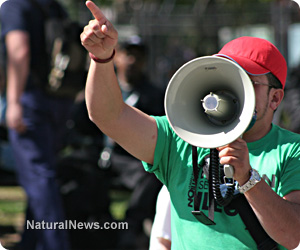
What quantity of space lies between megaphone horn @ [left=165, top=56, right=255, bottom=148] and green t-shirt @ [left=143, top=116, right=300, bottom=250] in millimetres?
132

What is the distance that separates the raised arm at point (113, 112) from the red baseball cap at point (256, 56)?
0.37m

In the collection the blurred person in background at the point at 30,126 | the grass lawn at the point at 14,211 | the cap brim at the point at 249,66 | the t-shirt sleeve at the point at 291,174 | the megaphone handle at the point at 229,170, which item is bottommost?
the grass lawn at the point at 14,211

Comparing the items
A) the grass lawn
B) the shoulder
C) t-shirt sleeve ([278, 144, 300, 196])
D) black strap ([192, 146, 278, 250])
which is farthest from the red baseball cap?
the grass lawn

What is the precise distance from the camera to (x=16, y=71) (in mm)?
4426

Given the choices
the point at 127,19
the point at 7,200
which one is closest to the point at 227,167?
the point at 7,200

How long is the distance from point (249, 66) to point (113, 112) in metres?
0.49

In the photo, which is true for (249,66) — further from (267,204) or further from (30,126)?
(30,126)

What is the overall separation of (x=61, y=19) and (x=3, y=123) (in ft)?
4.52

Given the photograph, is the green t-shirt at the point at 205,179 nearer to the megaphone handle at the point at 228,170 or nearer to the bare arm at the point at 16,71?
the megaphone handle at the point at 228,170

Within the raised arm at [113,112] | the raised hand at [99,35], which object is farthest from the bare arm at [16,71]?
the raised hand at [99,35]

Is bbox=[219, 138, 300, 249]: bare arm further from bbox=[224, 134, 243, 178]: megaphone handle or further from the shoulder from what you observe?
the shoulder

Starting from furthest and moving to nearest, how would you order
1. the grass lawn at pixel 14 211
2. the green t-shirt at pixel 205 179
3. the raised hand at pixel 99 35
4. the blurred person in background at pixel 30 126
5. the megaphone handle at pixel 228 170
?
the grass lawn at pixel 14 211
the blurred person in background at pixel 30 126
the green t-shirt at pixel 205 179
the raised hand at pixel 99 35
the megaphone handle at pixel 228 170

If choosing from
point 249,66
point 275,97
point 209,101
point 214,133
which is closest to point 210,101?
point 209,101

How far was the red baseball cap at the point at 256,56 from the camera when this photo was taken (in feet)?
6.10
